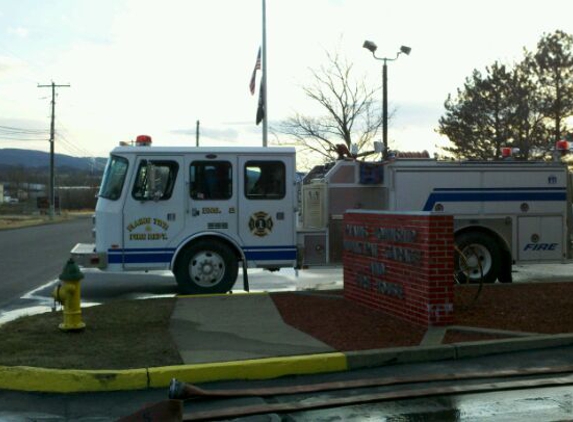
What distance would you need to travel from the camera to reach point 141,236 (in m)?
11.0

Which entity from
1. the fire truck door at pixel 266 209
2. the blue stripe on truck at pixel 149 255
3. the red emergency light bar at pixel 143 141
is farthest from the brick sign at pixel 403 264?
the red emergency light bar at pixel 143 141

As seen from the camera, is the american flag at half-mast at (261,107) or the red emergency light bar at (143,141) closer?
the red emergency light bar at (143,141)

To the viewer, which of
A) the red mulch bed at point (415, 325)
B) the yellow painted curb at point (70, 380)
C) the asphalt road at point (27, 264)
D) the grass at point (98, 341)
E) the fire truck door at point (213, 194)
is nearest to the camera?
the yellow painted curb at point (70, 380)

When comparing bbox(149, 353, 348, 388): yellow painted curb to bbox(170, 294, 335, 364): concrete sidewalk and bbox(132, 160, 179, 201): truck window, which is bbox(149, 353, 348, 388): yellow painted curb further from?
bbox(132, 160, 179, 201): truck window

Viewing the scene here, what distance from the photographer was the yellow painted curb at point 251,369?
19.6ft

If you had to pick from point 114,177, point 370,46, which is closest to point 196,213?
point 114,177

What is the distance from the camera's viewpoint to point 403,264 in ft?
27.2

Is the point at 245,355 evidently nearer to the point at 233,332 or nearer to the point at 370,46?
the point at 233,332

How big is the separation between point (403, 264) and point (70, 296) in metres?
3.89

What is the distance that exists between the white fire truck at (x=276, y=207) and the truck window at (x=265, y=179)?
17 millimetres

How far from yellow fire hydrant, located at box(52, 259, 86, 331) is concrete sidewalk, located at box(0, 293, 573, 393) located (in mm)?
1079

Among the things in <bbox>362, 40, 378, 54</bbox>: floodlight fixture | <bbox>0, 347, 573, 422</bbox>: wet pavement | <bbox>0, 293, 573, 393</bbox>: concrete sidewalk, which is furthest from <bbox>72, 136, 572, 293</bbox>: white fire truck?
<bbox>362, 40, 378, 54</bbox>: floodlight fixture

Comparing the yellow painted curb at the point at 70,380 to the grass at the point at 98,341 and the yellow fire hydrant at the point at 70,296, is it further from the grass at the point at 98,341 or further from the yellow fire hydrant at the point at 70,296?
the yellow fire hydrant at the point at 70,296

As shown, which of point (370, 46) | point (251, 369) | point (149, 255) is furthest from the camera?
point (370, 46)
